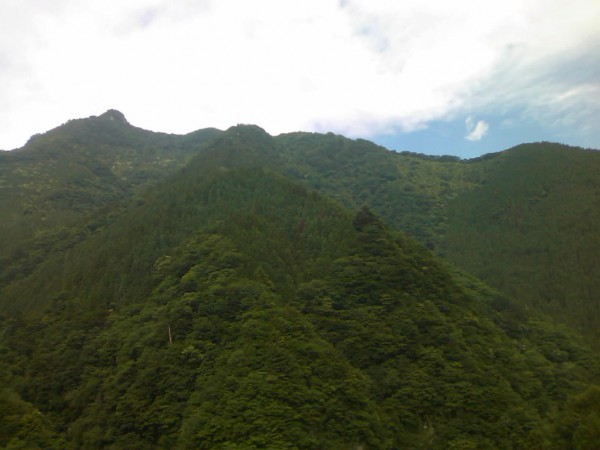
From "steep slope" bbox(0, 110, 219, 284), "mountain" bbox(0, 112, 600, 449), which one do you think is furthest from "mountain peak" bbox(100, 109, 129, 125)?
"mountain" bbox(0, 112, 600, 449)

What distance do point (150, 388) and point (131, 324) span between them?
1003cm

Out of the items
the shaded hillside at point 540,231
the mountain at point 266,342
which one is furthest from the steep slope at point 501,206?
the mountain at point 266,342

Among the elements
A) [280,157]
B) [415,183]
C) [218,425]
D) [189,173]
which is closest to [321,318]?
[218,425]

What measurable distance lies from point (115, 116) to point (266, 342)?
16570 centimetres

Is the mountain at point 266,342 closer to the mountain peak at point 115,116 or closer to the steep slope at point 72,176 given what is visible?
the steep slope at point 72,176

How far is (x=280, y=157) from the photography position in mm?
143250

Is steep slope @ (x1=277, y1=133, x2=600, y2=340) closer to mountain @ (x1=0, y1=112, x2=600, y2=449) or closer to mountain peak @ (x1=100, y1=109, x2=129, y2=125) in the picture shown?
mountain @ (x1=0, y1=112, x2=600, y2=449)

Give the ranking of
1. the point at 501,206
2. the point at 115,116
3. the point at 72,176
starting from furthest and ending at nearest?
the point at 115,116, the point at 72,176, the point at 501,206

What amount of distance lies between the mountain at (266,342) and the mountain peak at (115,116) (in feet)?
366

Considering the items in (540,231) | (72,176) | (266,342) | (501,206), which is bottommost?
(266,342)

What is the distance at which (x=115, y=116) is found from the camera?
7328 inches

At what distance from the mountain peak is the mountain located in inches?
4395

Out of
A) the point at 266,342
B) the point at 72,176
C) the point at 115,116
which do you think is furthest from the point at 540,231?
the point at 115,116

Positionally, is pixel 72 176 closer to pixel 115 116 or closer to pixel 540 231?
pixel 115 116
